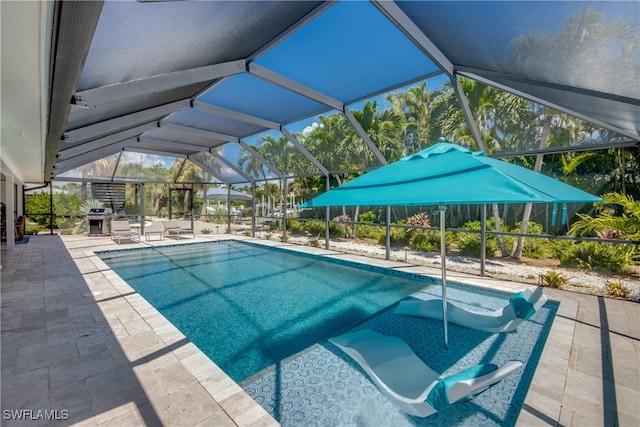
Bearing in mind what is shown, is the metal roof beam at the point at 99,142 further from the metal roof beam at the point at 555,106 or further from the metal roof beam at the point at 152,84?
the metal roof beam at the point at 555,106

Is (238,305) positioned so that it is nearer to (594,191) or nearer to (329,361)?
(329,361)

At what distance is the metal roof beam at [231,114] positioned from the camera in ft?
24.2

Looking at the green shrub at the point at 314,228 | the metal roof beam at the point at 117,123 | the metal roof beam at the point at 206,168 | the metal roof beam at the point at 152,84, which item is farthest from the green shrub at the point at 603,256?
the metal roof beam at the point at 206,168

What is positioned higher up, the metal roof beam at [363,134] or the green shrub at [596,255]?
the metal roof beam at [363,134]

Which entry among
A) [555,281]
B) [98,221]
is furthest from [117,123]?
[98,221]

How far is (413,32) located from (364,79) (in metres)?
1.85

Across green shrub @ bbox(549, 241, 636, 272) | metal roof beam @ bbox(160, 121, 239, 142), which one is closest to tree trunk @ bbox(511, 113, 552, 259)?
green shrub @ bbox(549, 241, 636, 272)

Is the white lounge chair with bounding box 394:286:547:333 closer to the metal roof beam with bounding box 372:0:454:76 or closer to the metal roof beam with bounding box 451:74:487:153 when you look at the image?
the metal roof beam with bounding box 451:74:487:153

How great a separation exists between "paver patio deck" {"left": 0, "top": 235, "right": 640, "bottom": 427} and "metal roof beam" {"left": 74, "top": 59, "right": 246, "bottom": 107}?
2941 millimetres

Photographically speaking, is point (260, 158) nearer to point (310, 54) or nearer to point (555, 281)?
point (310, 54)

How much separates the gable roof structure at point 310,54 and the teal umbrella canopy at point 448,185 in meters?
1.43

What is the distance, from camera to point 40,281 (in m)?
6.34

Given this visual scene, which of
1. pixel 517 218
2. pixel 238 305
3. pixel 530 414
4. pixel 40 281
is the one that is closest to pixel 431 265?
pixel 517 218

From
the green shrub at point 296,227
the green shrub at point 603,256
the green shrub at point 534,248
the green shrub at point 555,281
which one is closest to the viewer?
the green shrub at point 555,281
